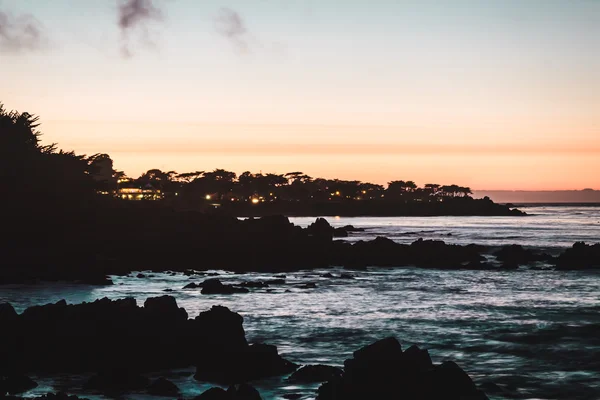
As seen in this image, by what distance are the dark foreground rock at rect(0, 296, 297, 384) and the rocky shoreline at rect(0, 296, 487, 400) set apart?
0.02 metres

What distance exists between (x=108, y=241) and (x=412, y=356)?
44403 millimetres

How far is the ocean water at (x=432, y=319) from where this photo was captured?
709 inches

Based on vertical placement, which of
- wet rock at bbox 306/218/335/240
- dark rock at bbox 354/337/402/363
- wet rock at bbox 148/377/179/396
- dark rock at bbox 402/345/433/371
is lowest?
wet rock at bbox 148/377/179/396

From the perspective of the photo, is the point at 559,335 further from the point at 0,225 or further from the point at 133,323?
the point at 0,225

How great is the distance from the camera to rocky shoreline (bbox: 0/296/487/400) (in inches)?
634

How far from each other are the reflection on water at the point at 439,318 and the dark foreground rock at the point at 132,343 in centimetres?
99

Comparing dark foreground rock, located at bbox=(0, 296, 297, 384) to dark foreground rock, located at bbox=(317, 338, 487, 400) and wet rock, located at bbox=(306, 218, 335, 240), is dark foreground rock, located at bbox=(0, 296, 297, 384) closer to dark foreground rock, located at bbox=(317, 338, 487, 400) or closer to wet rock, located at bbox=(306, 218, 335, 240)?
dark foreground rock, located at bbox=(317, 338, 487, 400)

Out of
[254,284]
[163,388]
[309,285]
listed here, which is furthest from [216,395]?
[309,285]

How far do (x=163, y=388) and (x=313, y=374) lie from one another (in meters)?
3.72

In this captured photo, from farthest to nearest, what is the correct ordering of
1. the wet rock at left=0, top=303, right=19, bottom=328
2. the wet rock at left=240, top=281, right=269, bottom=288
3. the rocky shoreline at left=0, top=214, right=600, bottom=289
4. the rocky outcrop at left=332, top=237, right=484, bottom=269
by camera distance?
the rocky outcrop at left=332, top=237, right=484, bottom=269, the rocky shoreline at left=0, top=214, right=600, bottom=289, the wet rock at left=240, top=281, right=269, bottom=288, the wet rock at left=0, top=303, right=19, bottom=328

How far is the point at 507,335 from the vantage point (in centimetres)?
2477

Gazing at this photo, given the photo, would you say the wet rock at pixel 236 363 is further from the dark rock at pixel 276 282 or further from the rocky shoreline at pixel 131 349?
the dark rock at pixel 276 282

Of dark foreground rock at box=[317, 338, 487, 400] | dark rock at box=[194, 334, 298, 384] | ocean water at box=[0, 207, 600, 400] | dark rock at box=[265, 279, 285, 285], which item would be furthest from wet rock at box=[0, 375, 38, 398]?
dark rock at box=[265, 279, 285, 285]

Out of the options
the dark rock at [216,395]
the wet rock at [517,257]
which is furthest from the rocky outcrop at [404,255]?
the dark rock at [216,395]
